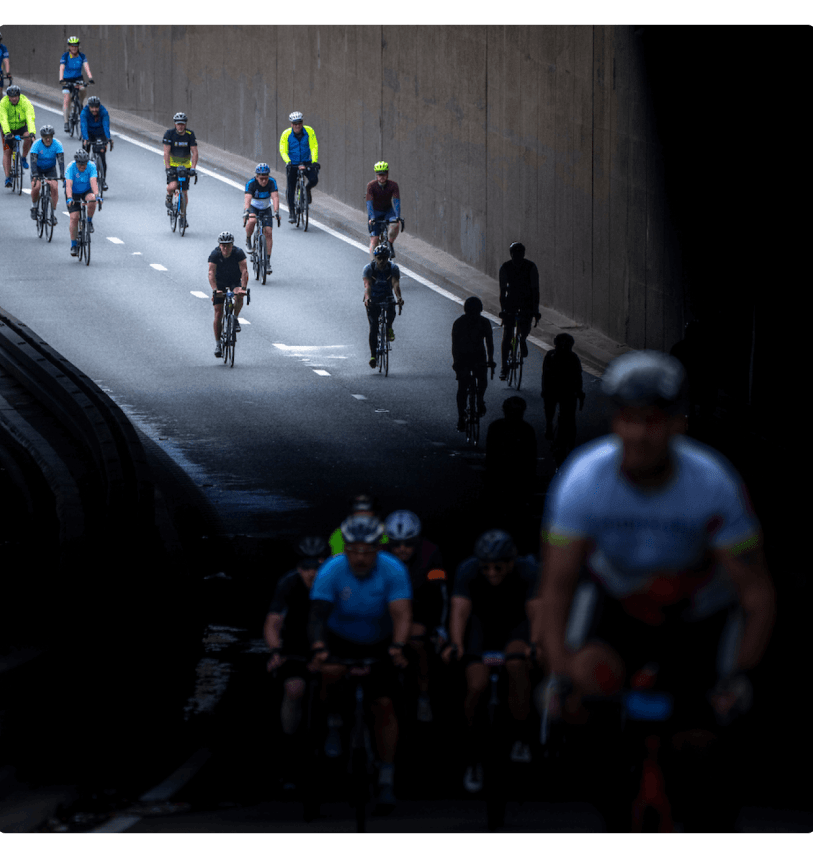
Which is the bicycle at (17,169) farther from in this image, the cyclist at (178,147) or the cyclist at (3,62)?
the cyclist at (3,62)

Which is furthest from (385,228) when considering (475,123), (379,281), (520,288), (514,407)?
(514,407)

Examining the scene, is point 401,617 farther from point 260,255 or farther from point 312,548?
point 260,255

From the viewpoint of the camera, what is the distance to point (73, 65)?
44.3 metres

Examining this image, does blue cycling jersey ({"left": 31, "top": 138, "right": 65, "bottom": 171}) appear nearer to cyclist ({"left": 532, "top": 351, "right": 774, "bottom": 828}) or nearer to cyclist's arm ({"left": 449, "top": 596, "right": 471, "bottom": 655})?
cyclist's arm ({"left": 449, "top": 596, "right": 471, "bottom": 655})

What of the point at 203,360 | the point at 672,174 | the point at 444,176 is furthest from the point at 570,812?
the point at 444,176

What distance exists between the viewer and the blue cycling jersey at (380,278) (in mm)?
27750

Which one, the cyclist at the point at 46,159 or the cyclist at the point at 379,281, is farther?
the cyclist at the point at 46,159

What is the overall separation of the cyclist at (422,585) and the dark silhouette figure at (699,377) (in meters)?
10.1

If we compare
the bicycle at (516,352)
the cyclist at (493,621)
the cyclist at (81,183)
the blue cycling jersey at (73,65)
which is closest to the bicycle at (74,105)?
the blue cycling jersey at (73,65)

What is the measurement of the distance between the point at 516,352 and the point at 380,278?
2564mm

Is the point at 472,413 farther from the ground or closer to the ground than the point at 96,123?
closer to the ground

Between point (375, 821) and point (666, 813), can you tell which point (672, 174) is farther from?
point (666, 813)

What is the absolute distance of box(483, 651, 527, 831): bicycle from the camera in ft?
38.1

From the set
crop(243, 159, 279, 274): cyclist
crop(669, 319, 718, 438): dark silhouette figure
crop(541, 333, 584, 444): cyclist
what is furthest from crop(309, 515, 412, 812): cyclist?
crop(243, 159, 279, 274): cyclist
